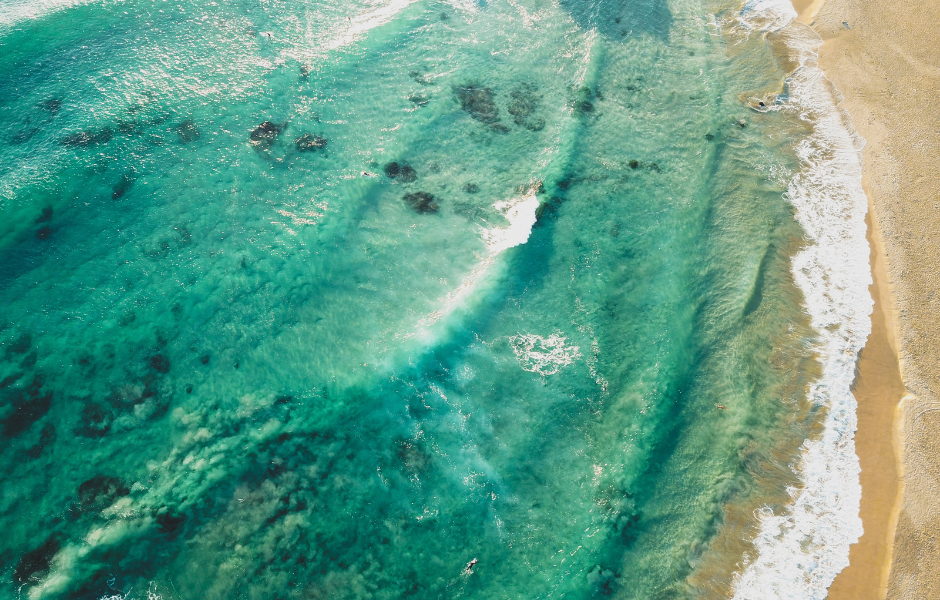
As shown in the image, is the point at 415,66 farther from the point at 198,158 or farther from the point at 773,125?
the point at 773,125

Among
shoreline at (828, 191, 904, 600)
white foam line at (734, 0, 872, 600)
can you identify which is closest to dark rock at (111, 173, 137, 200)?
white foam line at (734, 0, 872, 600)

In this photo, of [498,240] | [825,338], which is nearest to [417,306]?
[498,240]

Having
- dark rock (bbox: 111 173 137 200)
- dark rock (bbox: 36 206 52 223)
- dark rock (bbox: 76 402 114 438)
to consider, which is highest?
dark rock (bbox: 111 173 137 200)

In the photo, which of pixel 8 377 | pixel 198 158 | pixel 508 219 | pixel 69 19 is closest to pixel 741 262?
pixel 508 219

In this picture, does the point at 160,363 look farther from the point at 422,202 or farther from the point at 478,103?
the point at 478,103

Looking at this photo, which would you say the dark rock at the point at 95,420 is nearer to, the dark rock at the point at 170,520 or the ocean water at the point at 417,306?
the ocean water at the point at 417,306

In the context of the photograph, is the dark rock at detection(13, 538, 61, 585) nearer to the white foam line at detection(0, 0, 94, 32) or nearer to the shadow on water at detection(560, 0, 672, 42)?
the white foam line at detection(0, 0, 94, 32)

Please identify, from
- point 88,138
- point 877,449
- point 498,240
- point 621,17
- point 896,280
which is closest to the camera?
point 877,449
